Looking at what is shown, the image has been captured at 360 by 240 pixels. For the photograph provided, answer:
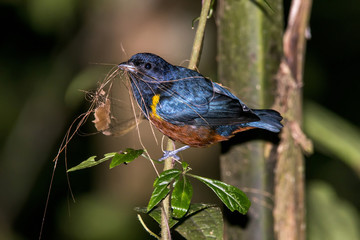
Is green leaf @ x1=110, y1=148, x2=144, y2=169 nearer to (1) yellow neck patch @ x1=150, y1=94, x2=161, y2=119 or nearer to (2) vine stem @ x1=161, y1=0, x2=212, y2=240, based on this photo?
(2) vine stem @ x1=161, y1=0, x2=212, y2=240

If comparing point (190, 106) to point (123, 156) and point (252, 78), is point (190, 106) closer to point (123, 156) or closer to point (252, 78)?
point (252, 78)

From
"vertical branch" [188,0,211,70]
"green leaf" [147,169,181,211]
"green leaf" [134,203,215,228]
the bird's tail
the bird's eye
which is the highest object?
"vertical branch" [188,0,211,70]

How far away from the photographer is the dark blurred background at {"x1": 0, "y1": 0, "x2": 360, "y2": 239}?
192 inches

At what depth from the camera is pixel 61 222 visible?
17.2 ft

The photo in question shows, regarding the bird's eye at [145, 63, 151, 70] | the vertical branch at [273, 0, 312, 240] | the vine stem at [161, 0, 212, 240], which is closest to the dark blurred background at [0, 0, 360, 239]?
the bird's eye at [145, 63, 151, 70]

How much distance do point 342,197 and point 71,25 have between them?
3.47 meters

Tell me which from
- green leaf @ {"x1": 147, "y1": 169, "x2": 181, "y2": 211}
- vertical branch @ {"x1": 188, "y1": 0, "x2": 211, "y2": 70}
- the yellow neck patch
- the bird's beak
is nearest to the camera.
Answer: green leaf @ {"x1": 147, "y1": 169, "x2": 181, "y2": 211}

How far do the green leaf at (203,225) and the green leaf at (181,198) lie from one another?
0.30m

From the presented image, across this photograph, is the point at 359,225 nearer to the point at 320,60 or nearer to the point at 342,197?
the point at 342,197

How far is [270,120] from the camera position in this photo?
2.38 metres

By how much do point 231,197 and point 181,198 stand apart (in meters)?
0.19

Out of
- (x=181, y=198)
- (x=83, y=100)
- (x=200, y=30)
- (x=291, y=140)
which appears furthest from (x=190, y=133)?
(x=83, y=100)

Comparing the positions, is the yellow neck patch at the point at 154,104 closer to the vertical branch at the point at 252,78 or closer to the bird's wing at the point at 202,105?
the bird's wing at the point at 202,105

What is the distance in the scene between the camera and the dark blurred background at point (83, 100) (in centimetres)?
488
